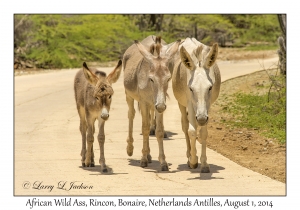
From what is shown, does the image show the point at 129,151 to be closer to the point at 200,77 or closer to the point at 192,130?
the point at 192,130

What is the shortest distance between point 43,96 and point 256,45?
24528 mm

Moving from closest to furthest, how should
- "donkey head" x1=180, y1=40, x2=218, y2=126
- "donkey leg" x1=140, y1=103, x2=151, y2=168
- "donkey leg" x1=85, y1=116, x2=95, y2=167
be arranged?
"donkey head" x1=180, y1=40, x2=218, y2=126, "donkey leg" x1=85, y1=116, x2=95, y2=167, "donkey leg" x1=140, y1=103, x2=151, y2=168

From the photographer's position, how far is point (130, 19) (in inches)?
1668

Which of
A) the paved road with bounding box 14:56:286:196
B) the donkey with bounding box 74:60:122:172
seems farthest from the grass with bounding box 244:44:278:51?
the donkey with bounding box 74:60:122:172

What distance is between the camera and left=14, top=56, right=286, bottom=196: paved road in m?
10.4

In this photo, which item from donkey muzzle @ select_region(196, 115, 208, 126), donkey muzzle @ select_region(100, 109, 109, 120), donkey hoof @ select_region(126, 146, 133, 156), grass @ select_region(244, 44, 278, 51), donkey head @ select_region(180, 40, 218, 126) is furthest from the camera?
grass @ select_region(244, 44, 278, 51)

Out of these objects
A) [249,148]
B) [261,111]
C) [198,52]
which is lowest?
[249,148]

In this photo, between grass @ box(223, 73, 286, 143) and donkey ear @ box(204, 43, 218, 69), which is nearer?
donkey ear @ box(204, 43, 218, 69)

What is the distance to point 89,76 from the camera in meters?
11.5

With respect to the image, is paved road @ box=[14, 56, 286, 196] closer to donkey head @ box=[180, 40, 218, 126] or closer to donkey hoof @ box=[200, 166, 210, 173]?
donkey hoof @ box=[200, 166, 210, 173]

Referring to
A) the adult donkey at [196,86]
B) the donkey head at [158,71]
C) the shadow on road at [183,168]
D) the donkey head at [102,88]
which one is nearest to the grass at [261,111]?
the shadow on road at [183,168]

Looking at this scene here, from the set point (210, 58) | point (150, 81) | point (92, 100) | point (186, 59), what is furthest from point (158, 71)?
point (92, 100)

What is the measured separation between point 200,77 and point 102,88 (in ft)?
5.52

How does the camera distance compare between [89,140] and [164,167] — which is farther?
[89,140]
